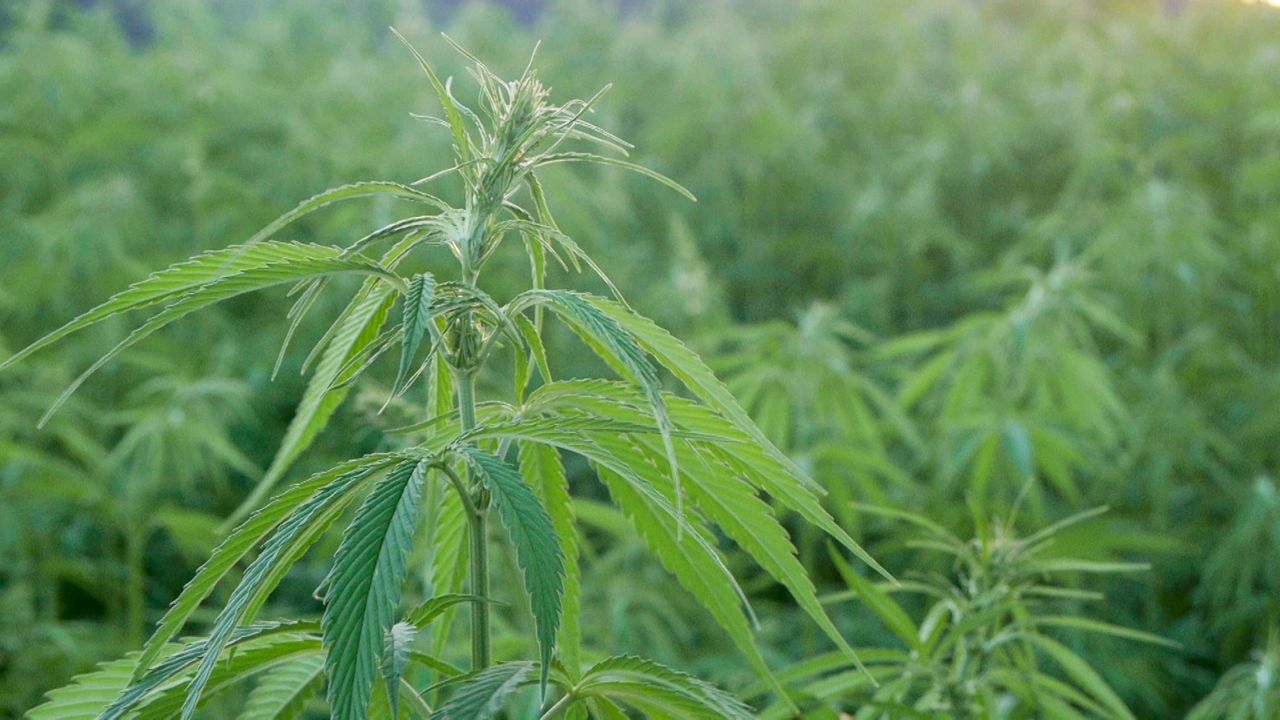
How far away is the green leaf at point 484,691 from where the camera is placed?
16.0 inches

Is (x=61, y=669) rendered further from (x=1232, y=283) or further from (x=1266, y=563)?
(x=1232, y=283)

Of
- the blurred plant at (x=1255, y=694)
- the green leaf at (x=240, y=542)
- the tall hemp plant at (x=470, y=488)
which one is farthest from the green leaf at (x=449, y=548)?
the blurred plant at (x=1255, y=694)

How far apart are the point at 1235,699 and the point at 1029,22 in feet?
11.8

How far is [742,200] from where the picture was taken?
294 cm

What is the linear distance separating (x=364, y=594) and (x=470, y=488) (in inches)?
4.7

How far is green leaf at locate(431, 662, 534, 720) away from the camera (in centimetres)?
41

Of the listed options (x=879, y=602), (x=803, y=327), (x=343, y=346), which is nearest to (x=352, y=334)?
(x=343, y=346)

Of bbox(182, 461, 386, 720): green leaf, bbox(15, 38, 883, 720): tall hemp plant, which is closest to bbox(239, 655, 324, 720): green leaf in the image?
bbox(15, 38, 883, 720): tall hemp plant

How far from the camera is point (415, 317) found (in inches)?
15.7

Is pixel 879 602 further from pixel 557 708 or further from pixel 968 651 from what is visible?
pixel 557 708

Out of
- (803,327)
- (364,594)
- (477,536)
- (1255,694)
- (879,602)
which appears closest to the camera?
(364,594)

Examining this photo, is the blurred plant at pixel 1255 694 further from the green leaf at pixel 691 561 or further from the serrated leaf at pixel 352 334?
the serrated leaf at pixel 352 334

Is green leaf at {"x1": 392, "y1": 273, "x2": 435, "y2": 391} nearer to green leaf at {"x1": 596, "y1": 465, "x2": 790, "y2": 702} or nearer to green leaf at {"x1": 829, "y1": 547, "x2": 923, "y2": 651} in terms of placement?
green leaf at {"x1": 596, "y1": 465, "x2": 790, "y2": 702}

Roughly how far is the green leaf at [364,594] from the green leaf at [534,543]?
0.03 metres
